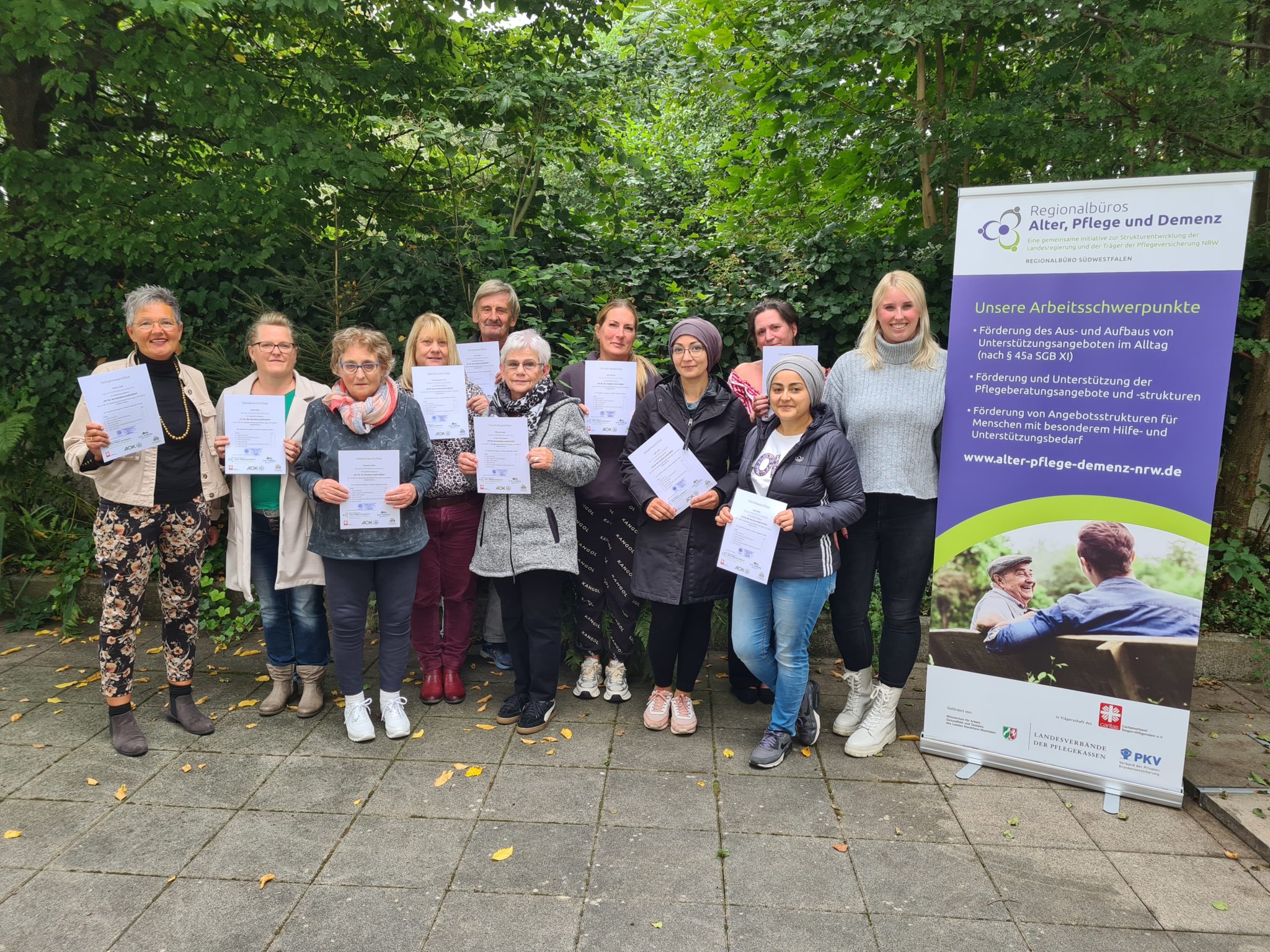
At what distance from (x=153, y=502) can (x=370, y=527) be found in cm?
104

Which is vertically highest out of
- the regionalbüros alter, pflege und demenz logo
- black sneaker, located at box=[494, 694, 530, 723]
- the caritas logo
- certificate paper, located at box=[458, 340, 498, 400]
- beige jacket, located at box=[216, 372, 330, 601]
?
the regionalbüros alter, pflege und demenz logo

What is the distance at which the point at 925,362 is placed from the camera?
374cm

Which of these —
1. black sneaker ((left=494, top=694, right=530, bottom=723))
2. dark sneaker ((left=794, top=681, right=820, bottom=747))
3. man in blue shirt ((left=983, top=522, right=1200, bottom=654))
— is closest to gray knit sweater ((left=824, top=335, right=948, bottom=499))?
man in blue shirt ((left=983, top=522, right=1200, bottom=654))

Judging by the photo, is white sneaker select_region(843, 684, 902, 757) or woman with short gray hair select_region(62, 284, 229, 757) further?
white sneaker select_region(843, 684, 902, 757)

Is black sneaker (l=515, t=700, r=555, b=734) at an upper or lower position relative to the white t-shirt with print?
lower

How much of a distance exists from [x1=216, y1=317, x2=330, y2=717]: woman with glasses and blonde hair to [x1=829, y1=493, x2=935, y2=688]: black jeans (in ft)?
8.81

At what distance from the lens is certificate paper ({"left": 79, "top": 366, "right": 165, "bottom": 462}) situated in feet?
11.7

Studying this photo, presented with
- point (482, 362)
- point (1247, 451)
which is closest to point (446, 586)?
point (482, 362)

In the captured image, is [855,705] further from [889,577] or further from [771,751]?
[889,577]

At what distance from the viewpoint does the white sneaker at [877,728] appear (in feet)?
13.0

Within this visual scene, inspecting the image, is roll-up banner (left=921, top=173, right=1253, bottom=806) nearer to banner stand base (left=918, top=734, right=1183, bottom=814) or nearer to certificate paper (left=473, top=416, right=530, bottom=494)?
banner stand base (left=918, top=734, right=1183, bottom=814)

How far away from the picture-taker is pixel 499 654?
16.4 feet

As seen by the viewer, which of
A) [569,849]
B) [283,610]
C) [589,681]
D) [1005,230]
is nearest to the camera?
[569,849]

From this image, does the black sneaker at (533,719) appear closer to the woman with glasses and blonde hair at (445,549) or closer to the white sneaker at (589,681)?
the white sneaker at (589,681)
